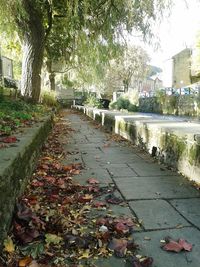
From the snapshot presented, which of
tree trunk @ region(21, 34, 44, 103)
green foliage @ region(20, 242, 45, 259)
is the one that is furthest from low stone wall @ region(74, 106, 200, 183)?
tree trunk @ region(21, 34, 44, 103)

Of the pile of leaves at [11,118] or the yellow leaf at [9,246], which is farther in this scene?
the pile of leaves at [11,118]

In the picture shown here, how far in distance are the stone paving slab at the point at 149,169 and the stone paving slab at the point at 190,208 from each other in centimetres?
103

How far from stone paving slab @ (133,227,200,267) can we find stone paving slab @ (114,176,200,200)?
80cm

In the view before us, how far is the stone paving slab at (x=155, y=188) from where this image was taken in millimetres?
3170

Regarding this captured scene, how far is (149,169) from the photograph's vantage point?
4.33 metres

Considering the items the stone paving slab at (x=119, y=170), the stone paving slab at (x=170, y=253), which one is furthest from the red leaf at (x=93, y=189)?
the stone paving slab at (x=170, y=253)

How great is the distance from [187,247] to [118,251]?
0.45m

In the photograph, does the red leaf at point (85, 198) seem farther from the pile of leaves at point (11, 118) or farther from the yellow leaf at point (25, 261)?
the yellow leaf at point (25, 261)

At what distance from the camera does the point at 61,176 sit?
3869mm

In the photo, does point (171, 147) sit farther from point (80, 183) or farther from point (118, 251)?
point (118, 251)

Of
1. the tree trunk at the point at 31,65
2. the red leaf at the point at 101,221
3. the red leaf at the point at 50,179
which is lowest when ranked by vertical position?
the red leaf at the point at 101,221

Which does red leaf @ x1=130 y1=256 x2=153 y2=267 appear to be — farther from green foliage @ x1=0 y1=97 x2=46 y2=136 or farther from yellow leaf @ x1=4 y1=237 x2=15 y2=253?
green foliage @ x1=0 y1=97 x2=46 y2=136

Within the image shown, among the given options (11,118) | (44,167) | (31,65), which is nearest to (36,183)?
(44,167)

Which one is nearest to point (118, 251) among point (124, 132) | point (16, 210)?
point (16, 210)
